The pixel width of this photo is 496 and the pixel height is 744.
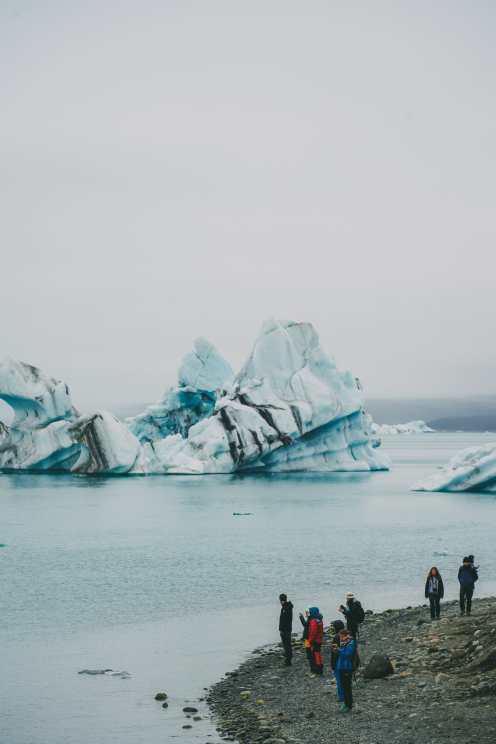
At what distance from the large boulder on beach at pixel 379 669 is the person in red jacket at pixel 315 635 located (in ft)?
3.73

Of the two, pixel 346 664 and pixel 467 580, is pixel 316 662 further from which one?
pixel 467 580

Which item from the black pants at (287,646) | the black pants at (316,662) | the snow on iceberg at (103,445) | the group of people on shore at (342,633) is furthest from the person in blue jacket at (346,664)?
the snow on iceberg at (103,445)

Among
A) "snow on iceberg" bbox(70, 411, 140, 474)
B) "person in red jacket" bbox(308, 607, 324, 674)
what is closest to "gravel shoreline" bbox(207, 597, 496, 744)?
"person in red jacket" bbox(308, 607, 324, 674)

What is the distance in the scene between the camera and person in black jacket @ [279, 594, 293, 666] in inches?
650

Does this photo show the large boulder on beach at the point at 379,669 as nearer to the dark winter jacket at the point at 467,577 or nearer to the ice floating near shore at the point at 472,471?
the dark winter jacket at the point at 467,577

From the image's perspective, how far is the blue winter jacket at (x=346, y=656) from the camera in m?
12.7

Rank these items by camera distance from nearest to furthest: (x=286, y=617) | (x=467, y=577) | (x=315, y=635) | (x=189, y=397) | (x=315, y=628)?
(x=315, y=628), (x=315, y=635), (x=286, y=617), (x=467, y=577), (x=189, y=397)

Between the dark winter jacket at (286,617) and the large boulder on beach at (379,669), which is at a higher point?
the dark winter jacket at (286,617)

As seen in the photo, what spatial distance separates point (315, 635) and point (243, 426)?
49.1 m

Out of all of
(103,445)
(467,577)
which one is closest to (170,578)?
(467,577)

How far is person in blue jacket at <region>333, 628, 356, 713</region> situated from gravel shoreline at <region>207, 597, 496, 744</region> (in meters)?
0.18

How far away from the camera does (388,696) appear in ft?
44.7

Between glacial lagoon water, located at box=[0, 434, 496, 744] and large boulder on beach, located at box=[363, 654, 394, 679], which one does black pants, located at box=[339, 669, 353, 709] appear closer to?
large boulder on beach, located at box=[363, 654, 394, 679]

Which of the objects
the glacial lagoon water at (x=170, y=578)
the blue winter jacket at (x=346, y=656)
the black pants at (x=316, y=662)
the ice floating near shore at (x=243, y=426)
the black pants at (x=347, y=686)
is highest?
the ice floating near shore at (x=243, y=426)
